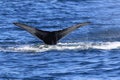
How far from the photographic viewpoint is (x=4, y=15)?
120ft

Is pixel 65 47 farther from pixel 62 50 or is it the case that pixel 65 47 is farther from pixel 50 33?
pixel 50 33

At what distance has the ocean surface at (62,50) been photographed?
819 inches

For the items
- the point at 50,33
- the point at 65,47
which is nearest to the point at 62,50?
the point at 65,47

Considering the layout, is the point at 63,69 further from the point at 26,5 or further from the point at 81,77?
the point at 26,5

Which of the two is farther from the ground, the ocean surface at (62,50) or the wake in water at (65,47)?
the wake in water at (65,47)

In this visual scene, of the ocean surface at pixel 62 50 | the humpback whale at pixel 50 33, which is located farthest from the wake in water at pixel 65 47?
the humpback whale at pixel 50 33

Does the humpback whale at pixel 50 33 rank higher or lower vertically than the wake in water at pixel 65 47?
higher

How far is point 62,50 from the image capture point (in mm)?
24062

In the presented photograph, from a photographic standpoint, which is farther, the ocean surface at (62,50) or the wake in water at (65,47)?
the wake in water at (65,47)

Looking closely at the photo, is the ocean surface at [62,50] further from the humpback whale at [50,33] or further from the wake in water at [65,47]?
the humpback whale at [50,33]

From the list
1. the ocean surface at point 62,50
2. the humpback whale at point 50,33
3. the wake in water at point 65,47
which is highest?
the humpback whale at point 50,33

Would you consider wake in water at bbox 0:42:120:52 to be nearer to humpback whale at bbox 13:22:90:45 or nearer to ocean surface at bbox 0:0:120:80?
ocean surface at bbox 0:0:120:80

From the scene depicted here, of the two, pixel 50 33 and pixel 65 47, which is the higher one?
pixel 50 33

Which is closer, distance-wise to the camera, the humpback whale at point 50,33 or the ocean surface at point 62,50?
the ocean surface at point 62,50
